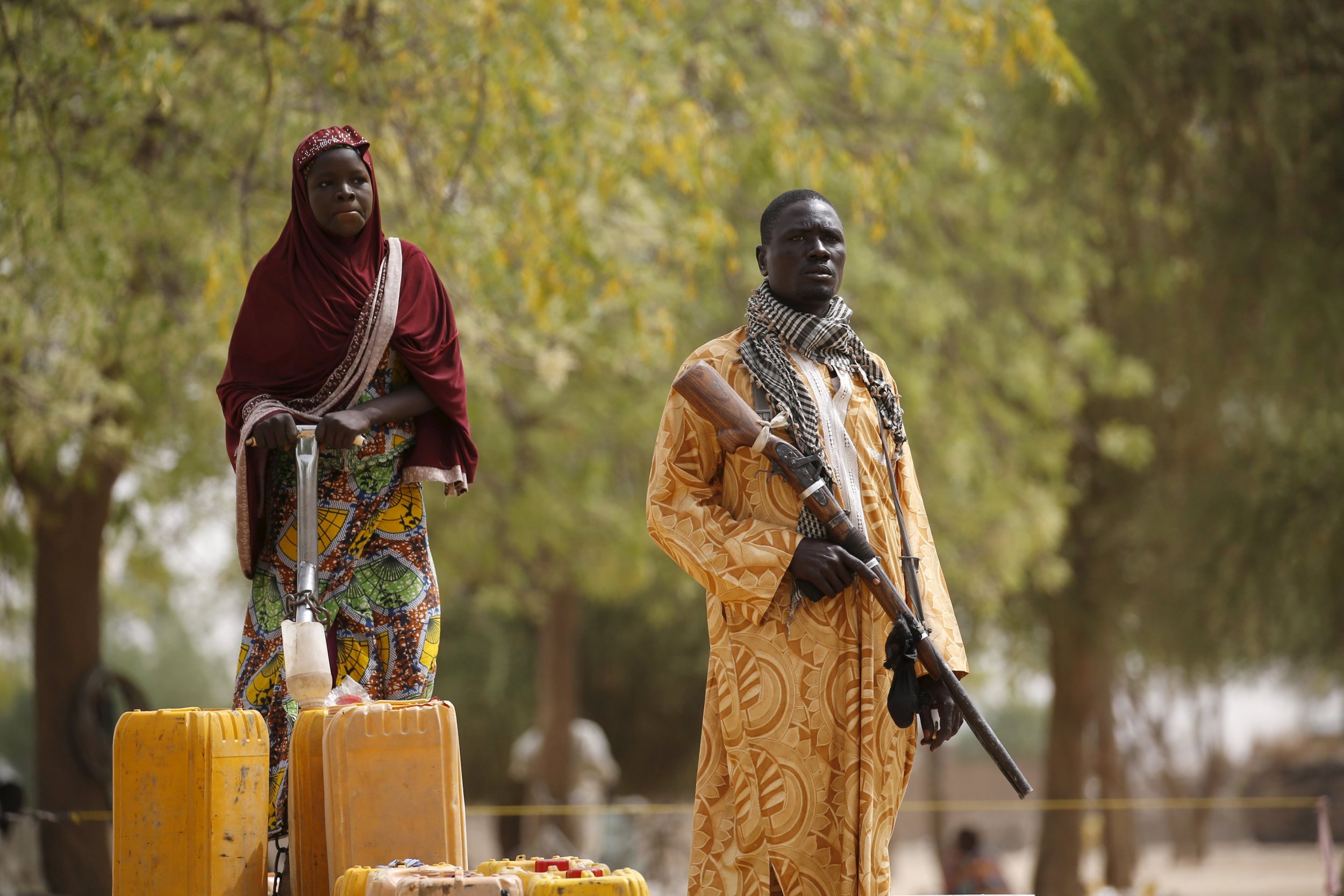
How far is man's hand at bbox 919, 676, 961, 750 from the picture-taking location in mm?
3875

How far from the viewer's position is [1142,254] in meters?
14.0

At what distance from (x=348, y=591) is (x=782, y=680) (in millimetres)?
1149

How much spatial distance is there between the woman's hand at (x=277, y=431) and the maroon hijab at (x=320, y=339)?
0.11 metres

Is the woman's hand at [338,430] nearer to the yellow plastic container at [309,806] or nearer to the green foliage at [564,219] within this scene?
the yellow plastic container at [309,806]

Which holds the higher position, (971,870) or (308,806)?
(308,806)

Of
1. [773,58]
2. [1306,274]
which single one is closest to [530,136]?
[773,58]

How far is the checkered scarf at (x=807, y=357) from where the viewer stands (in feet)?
13.1

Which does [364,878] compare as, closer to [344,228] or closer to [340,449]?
[340,449]

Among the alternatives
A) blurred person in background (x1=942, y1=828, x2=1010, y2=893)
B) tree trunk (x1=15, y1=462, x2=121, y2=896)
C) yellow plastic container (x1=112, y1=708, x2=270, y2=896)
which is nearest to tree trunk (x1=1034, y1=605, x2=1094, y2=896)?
blurred person in background (x1=942, y1=828, x2=1010, y2=893)

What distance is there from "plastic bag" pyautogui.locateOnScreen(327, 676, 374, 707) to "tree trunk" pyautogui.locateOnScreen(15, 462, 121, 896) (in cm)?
833

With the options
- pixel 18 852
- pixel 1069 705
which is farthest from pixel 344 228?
pixel 1069 705

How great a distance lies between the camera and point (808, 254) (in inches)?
160

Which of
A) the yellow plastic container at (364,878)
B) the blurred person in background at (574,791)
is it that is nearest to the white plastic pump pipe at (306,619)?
the yellow plastic container at (364,878)

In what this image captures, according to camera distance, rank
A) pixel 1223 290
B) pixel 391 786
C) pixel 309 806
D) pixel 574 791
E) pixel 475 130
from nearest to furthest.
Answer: pixel 391 786 → pixel 309 806 → pixel 475 130 → pixel 1223 290 → pixel 574 791
